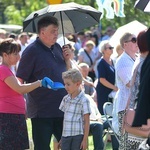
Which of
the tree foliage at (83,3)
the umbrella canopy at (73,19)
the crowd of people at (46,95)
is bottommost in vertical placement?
the tree foliage at (83,3)

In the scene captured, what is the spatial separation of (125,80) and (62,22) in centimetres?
115

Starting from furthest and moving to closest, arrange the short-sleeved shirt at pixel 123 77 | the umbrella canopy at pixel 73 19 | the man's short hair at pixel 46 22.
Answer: the umbrella canopy at pixel 73 19, the short-sleeved shirt at pixel 123 77, the man's short hair at pixel 46 22

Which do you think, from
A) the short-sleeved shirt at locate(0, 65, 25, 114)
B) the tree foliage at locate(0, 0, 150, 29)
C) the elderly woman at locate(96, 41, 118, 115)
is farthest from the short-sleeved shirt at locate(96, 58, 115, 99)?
the tree foliage at locate(0, 0, 150, 29)

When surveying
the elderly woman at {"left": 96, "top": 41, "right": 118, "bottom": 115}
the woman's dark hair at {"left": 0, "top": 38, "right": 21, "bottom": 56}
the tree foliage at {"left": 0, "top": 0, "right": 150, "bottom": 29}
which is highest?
the woman's dark hair at {"left": 0, "top": 38, "right": 21, "bottom": 56}

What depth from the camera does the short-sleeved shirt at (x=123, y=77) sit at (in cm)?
818

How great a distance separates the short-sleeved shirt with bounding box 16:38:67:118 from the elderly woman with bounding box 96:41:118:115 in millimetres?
3401

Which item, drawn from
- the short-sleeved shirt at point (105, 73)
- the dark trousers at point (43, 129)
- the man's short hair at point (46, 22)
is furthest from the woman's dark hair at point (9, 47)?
the short-sleeved shirt at point (105, 73)

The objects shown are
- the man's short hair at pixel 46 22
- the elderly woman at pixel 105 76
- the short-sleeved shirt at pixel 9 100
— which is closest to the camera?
the short-sleeved shirt at pixel 9 100

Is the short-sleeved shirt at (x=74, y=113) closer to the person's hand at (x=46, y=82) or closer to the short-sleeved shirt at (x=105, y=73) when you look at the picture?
the person's hand at (x=46, y=82)

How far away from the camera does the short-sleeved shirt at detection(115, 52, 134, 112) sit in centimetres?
818

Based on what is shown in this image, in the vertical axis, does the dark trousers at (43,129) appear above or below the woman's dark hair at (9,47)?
below

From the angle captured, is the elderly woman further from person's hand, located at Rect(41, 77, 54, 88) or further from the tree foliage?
the tree foliage

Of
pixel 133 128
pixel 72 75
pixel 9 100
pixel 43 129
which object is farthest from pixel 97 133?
pixel 133 128

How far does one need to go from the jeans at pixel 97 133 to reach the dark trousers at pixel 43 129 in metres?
1.71
